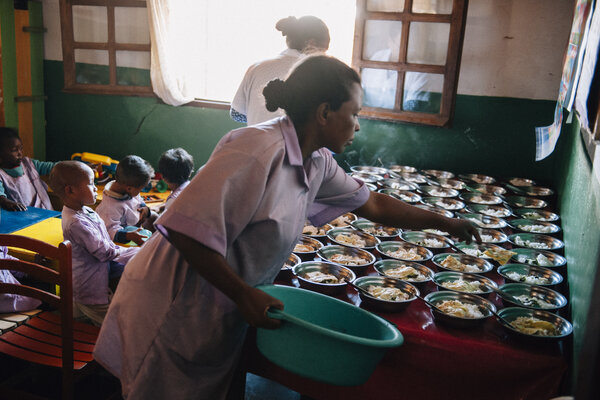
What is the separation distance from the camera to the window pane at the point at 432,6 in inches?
171

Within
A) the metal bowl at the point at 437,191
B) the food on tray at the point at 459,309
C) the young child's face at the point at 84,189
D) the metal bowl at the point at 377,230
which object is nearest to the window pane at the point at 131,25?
the young child's face at the point at 84,189

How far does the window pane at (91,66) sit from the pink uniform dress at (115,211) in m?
2.76

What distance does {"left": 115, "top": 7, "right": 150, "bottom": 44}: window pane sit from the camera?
5.34 meters

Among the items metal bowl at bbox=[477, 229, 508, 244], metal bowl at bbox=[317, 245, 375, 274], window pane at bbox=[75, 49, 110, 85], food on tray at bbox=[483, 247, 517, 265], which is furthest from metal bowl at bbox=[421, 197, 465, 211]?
window pane at bbox=[75, 49, 110, 85]

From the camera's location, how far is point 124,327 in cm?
164

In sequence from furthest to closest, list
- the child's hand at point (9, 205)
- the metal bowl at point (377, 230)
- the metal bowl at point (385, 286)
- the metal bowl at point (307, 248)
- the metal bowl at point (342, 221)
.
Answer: the child's hand at point (9, 205)
the metal bowl at point (342, 221)
the metal bowl at point (377, 230)
the metal bowl at point (307, 248)
the metal bowl at point (385, 286)

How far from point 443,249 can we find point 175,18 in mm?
4026

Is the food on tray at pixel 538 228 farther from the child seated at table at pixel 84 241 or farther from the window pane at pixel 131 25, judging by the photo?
the window pane at pixel 131 25

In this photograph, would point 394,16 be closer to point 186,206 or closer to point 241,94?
point 241,94

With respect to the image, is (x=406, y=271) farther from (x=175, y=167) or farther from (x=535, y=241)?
(x=175, y=167)

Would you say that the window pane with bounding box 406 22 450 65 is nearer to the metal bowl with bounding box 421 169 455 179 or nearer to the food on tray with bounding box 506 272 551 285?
the metal bowl with bounding box 421 169 455 179

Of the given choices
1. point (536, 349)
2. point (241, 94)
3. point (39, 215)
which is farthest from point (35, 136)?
point (536, 349)

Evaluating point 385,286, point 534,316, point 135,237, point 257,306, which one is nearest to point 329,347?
point 257,306

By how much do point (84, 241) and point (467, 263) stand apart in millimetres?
1931
